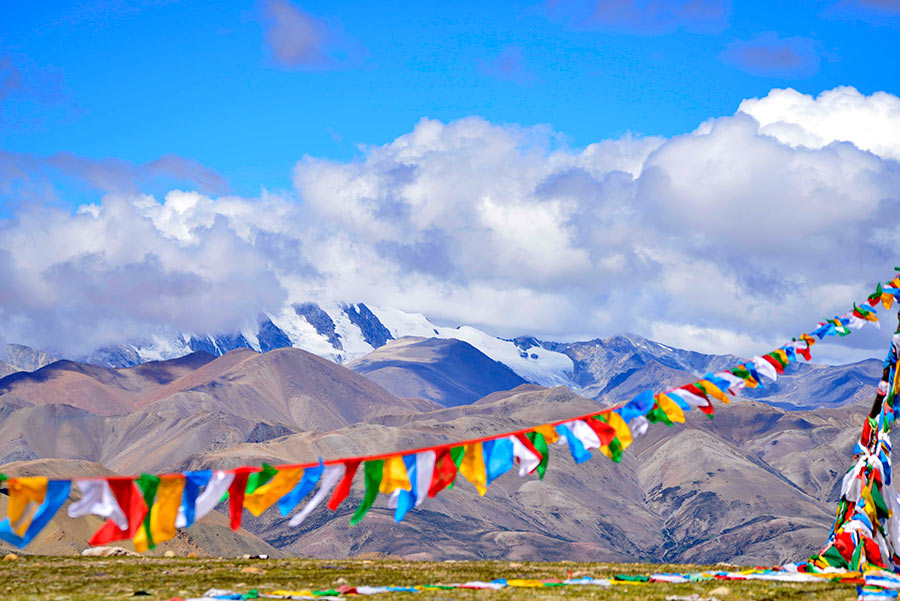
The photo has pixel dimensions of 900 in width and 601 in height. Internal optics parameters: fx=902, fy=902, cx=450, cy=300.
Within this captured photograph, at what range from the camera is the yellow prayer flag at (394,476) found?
436 inches

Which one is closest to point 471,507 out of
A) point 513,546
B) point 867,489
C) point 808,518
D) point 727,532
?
point 513,546

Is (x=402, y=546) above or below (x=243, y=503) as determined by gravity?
below

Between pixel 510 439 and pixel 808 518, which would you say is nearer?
pixel 510 439

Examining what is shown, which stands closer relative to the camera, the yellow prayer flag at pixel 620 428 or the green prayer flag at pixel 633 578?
the yellow prayer flag at pixel 620 428

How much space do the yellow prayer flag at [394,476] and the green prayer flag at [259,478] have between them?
132cm

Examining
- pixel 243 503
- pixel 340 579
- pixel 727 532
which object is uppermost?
pixel 243 503

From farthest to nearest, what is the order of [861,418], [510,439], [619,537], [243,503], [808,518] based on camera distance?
[861,418] < [619,537] < [808,518] < [510,439] < [243,503]

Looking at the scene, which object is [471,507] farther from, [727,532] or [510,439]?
[510,439]

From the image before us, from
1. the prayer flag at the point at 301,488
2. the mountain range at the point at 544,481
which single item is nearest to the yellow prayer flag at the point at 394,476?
the prayer flag at the point at 301,488

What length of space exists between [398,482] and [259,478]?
66.3 inches

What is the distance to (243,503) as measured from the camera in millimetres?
10695

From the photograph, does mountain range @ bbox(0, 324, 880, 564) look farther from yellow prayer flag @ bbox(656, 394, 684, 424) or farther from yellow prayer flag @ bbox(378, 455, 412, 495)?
yellow prayer flag @ bbox(378, 455, 412, 495)

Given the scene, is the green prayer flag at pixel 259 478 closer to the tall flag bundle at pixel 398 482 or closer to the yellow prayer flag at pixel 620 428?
the tall flag bundle at pixel 398 482

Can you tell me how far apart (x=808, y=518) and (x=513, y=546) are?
41.5 m
